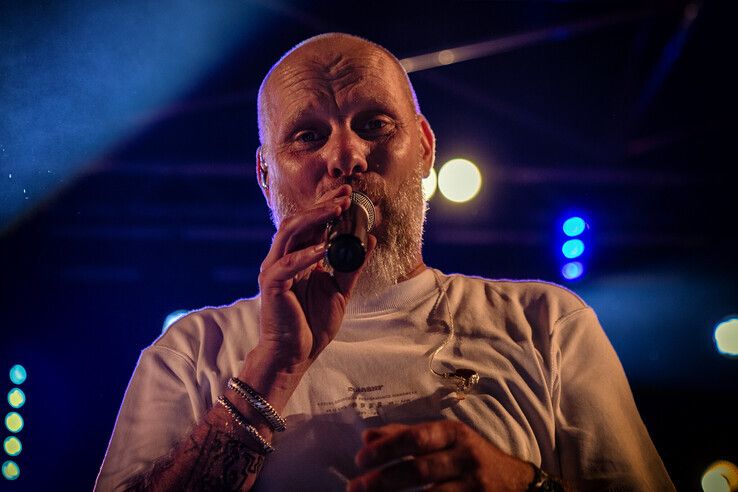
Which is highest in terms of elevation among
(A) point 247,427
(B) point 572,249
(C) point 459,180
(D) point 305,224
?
(C) point 459,180

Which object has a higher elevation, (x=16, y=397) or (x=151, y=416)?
(x=16, y=397)

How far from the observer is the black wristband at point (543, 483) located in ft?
4.70

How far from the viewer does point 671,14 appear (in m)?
3.21

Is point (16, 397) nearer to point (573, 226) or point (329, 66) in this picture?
point (329, 66)

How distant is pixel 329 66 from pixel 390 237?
637 millimetres

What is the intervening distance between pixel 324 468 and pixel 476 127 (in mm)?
2937

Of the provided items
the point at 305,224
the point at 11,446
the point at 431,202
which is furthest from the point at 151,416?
the point at 431,202

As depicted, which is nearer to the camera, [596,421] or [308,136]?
[596,421]

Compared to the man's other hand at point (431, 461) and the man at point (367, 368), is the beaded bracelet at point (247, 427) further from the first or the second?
the man's other hand at point (431, 461)

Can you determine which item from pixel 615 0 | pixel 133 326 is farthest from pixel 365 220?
pixel 615 0

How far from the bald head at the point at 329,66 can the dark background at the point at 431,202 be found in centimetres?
101

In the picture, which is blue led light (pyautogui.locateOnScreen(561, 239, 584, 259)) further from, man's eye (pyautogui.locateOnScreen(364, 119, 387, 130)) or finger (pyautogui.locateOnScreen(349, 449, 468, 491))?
finger (pyautogui.locateOnScreen(349, 449, 468, 491))

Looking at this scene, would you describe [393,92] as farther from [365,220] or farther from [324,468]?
[324,468]

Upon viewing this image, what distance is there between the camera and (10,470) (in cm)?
319
